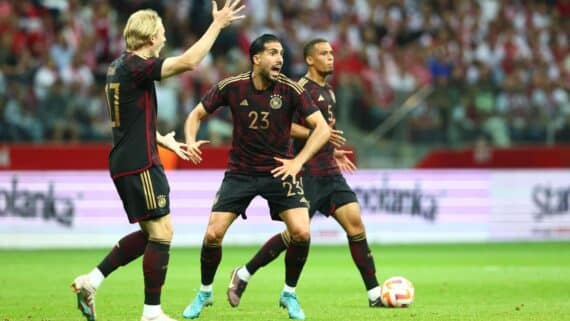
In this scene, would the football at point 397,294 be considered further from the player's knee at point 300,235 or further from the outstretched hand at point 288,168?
Result: the outstretched hand at point 288,168

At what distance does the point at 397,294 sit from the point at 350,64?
1230 centimetres

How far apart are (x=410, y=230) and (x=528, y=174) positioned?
239 cm

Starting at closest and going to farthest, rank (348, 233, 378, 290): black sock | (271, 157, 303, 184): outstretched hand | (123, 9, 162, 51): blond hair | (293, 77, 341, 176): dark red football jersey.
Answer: (123, 9, 162, 51): blond hair < (271, 157, 303, 184): outstretched hand < (348, 233, 378, 290): black sock < (293, 77, 341, 176): dark red football jersey

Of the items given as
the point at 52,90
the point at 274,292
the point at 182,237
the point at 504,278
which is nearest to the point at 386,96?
the point at 182,237

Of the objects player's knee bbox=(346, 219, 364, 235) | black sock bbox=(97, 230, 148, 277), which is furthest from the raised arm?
player's knee bbox=(346, 219, 364, 235)

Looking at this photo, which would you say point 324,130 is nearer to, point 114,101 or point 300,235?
point 300,235

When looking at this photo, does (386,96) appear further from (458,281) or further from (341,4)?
(458,281)

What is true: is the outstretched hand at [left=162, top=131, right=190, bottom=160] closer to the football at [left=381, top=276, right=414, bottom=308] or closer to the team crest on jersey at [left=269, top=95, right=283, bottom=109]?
the team crest on jersey at [left=269, top=95, right=283, bottom=109]

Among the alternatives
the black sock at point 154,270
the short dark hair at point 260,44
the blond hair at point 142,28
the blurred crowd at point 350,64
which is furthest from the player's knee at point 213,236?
the blurred crowd at point 350,64

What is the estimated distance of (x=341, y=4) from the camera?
2469 centimetres

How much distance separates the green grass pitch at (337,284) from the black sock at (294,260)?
314mm

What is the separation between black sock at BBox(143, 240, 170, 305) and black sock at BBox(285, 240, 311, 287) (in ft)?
5.26

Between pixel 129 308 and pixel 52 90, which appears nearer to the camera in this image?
pixel 129 308

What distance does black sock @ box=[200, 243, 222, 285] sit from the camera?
10109 millimetres
